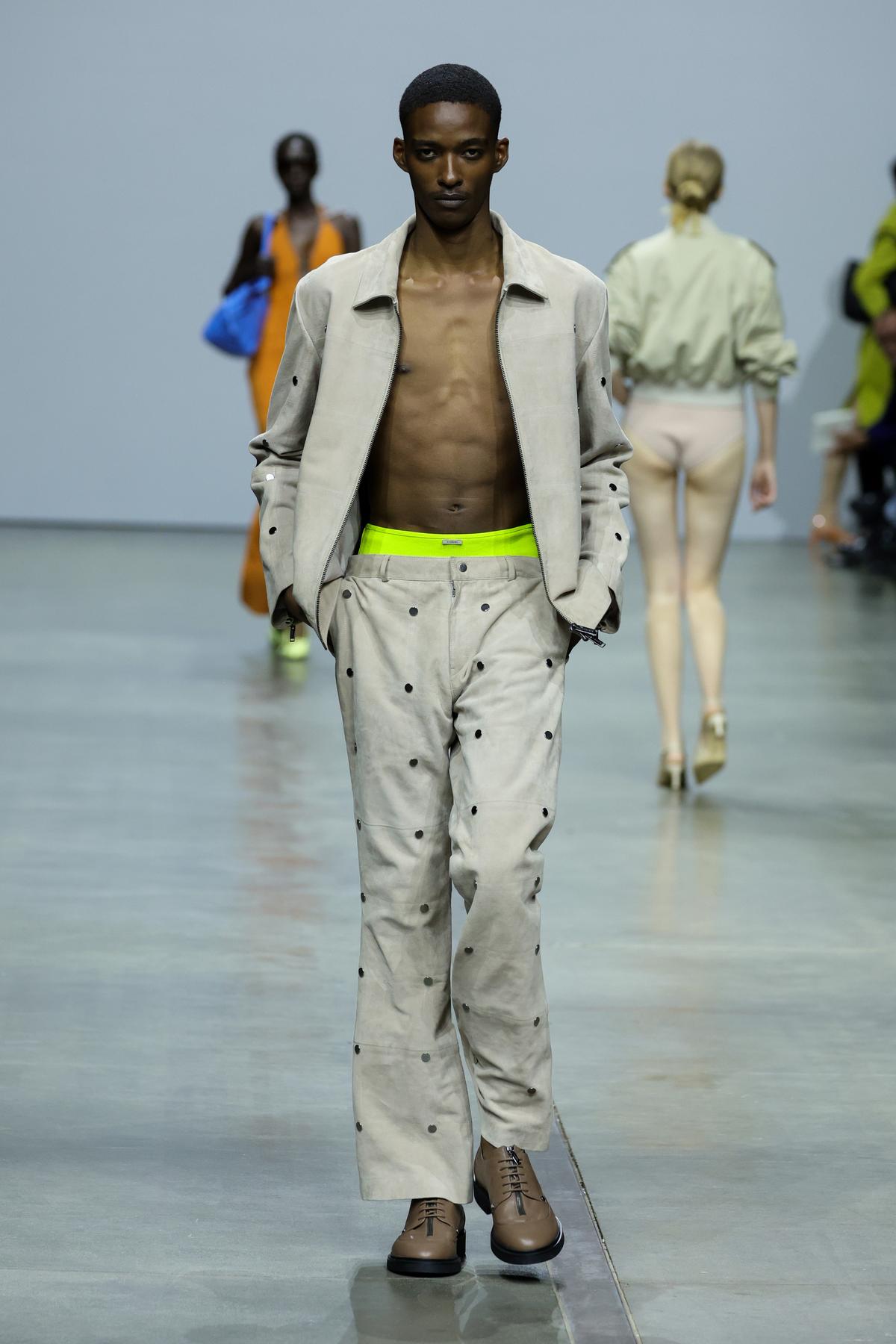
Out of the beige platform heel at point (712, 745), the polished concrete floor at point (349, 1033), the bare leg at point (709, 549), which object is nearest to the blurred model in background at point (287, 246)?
the polished concrete floor at point (349, 1033)

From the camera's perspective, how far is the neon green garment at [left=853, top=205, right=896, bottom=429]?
11578 millimetres

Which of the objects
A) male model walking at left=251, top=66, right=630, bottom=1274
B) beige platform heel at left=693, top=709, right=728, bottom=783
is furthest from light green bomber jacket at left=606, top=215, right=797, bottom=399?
male model walking at left=251, top=66, right=630, bottom=1274

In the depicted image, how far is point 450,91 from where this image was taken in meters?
2.92

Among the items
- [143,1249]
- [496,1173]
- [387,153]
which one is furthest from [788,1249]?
[387,153]

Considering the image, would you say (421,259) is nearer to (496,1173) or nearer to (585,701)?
(496,1173)

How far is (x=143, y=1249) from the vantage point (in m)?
3.02

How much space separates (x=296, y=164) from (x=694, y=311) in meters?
2.66

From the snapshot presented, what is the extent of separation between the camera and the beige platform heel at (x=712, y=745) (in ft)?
20.3

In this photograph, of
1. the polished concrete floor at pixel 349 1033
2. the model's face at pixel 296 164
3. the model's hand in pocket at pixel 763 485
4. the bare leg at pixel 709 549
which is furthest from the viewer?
the model's face at pixel 296 164

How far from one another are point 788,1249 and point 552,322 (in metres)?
1.32

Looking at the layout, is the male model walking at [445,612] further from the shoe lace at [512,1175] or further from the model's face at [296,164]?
the model's face at [296,164]

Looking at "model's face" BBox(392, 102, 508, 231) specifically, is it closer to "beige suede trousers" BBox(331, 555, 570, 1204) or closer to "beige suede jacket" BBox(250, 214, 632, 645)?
"beige suede jacket" BBox(250, 214, 632, 645)

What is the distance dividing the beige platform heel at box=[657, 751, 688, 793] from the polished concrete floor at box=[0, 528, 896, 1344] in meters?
0.12

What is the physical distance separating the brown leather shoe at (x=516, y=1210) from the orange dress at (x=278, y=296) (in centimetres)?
552
